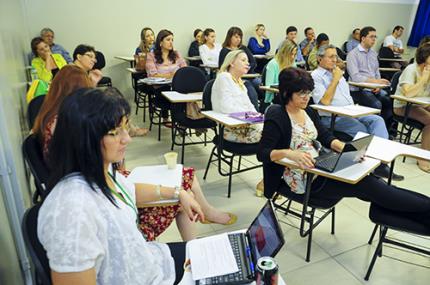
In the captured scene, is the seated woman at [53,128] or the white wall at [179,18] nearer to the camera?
the seated woman at [53,128]

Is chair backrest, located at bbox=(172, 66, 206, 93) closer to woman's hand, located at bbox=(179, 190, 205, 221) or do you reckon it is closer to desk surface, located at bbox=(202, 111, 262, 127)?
desk surface, located at bbox=(202, 111, 262, 127)

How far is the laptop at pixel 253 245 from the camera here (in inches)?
38.1

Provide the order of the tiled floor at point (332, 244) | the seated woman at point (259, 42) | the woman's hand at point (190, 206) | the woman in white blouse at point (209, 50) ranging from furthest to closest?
the seated woman at point (259, 42) → the woman in white blouse at point (209, 50) → the tiled floor at point (332, 244) → the woman's hand at point (190, 206)

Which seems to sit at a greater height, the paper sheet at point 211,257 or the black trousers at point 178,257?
the paper sheet at point 211,257

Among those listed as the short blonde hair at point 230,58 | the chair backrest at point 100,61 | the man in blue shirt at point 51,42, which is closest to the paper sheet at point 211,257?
the short blonde hair at point 230,58

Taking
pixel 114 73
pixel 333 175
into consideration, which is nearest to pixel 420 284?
pixel 333 175

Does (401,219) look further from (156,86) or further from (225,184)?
(156,86)

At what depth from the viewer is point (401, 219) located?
168 cm

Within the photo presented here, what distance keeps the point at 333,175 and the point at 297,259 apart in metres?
0.68

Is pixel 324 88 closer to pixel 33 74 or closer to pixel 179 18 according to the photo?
pixel 33 74

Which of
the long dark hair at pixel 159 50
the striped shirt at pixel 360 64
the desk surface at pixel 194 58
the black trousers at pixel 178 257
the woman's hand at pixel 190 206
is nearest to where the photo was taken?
the black trousers at pixel 178 257

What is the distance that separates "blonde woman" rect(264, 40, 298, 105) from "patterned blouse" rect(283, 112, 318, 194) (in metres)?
1.73

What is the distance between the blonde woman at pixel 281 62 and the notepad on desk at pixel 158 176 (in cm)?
241

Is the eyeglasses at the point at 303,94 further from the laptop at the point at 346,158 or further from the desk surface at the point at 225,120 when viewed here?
the desk surface at the point at 225,120
